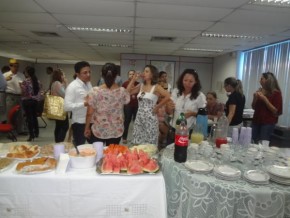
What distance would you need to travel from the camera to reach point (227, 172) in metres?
1.45

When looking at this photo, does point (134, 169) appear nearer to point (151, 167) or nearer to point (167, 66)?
point (151, 167)

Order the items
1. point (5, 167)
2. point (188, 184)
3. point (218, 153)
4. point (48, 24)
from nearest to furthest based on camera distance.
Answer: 1. point (188, 184)
2. point (5, 167)
3. point (218, 153)
4. point (48, 24)

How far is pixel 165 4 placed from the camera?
2777 mm

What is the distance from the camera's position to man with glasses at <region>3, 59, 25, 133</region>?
4.84m

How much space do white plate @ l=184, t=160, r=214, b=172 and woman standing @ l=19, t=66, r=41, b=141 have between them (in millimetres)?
4121

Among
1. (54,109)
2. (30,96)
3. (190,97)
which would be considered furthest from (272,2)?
(30,96)

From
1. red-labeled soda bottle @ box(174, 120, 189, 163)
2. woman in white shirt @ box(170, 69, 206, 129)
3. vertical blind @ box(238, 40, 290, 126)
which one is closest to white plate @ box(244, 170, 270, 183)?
red-labeled soda bottle @ box(174, 120, 189, 163)

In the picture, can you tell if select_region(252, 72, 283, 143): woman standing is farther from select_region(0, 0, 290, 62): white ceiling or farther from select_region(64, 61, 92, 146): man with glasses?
select_region(64, 61, 92, 146): man with glasses

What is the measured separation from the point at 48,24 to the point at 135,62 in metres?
4.21

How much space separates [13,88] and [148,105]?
3.70m

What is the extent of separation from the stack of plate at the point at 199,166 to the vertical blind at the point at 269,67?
12.9ft

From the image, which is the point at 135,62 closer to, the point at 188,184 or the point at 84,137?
the point at 84,137

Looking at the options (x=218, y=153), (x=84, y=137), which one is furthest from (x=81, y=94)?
(x=218, y=153)

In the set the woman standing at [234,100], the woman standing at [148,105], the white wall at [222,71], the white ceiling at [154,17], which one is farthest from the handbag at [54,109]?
the white wall at [222,71]
